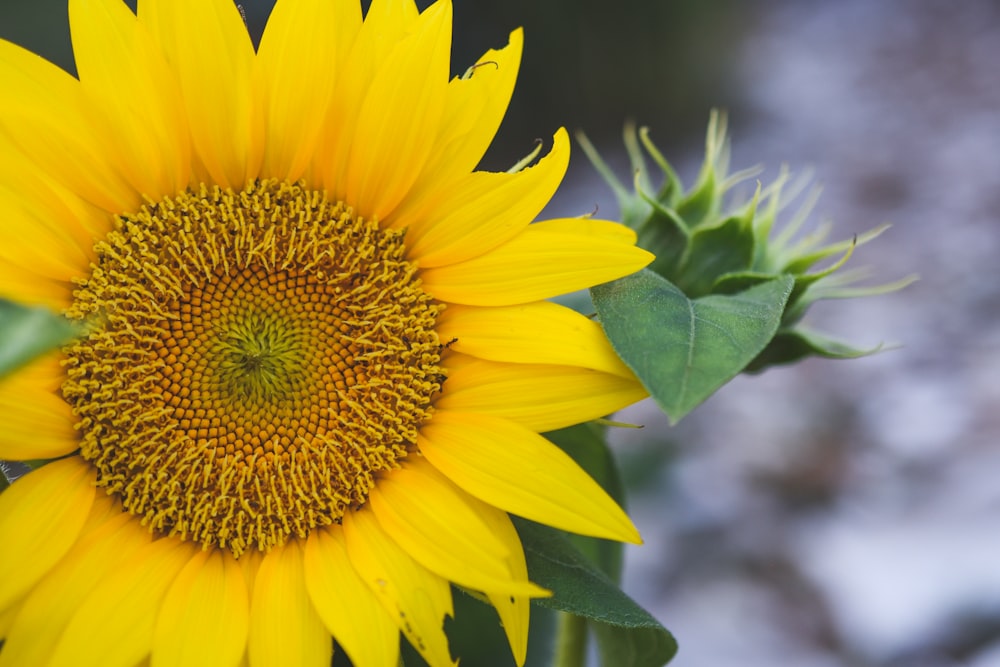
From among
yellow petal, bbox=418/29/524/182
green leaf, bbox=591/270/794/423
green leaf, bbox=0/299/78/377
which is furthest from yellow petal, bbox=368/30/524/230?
green leaf, bbox=0/299/78/377

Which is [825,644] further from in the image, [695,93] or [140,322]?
[695,93]

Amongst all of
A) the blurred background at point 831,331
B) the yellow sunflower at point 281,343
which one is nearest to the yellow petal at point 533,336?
the yellow sunflower at point 281,343

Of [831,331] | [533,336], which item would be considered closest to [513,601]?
[533,336]

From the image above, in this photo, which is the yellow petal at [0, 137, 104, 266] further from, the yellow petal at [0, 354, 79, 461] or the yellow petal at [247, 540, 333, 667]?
the yellow petal at [247, 540, 333, 667]

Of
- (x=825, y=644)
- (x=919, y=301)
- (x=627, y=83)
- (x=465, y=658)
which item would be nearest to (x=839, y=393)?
(x=919, y=301)

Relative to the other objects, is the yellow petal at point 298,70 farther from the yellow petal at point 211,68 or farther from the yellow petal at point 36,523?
the yellow petal at point 36,523

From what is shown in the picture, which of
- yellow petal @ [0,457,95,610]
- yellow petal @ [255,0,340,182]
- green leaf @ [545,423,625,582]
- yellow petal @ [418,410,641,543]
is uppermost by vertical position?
yellow petal @ [255,0,340,182]

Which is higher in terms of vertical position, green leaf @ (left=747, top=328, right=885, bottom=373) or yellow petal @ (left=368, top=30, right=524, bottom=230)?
yellow petal @ (left=368, top=30, right=524, bottom=230)

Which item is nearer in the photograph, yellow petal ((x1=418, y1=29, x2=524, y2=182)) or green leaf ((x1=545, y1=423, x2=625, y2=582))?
yellow petal ((x1=418, y1=29, x2=524, y2=182))

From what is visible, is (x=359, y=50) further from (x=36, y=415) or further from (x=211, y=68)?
(x=36, y=415)
